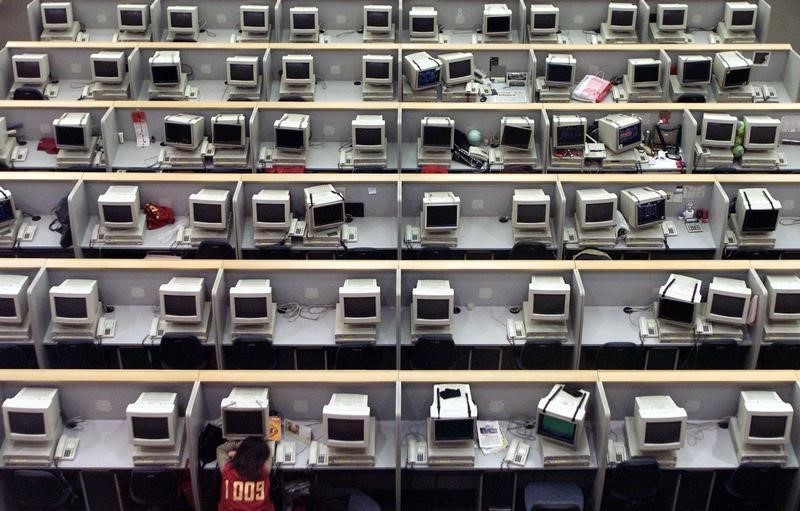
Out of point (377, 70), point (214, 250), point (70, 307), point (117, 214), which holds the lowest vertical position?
point (70, 307)

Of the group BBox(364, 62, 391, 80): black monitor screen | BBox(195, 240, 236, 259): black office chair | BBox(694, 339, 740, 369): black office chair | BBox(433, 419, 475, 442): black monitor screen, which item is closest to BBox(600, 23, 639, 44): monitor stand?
BBox(364, 62, 391, 80): black monitor screen

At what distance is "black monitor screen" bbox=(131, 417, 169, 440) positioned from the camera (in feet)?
22.0

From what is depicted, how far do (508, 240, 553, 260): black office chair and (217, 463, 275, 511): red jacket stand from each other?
3.40m

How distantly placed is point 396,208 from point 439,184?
47 centimetres

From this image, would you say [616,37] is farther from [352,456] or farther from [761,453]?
[352,456]

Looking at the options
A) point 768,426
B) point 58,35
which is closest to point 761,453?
point 768,426

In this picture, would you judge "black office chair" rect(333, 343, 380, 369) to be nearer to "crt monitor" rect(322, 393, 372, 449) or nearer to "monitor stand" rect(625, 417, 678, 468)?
"crt monitor" rect(322, 393, 372, 449)

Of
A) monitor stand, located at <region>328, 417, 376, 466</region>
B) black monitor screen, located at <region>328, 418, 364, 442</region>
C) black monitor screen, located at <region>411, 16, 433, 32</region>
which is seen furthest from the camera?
black monitor screen, located at <region>411, 16, 433, 32</region>

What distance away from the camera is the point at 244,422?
22.2ft

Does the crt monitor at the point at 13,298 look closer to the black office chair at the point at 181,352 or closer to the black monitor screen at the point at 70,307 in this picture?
the black monitor screen at the point at 70,307

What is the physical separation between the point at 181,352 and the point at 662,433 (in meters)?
3.62

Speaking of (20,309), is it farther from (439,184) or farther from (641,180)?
(641,180)

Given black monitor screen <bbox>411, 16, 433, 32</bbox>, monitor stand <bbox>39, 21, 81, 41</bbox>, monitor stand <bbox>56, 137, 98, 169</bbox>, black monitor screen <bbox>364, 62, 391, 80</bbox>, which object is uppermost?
black monitor screen <bbox>411, 16, 433, 32</bbox>

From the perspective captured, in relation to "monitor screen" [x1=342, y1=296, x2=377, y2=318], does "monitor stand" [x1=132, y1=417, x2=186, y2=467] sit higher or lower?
lower
